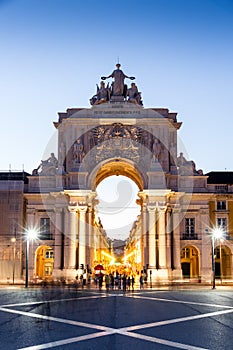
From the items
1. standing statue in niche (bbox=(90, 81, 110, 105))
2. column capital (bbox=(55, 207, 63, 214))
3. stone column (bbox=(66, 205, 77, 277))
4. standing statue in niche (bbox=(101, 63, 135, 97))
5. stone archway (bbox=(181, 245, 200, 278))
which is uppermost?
standing statue in niche (bbox=(101, 63, 135, 97))

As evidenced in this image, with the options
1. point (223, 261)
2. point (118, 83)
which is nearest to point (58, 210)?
point (118, 83)

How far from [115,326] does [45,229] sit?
4074 cm

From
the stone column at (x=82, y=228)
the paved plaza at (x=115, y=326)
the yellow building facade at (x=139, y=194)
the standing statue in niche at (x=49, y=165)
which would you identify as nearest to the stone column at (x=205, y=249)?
Result: the yellow building facade at (x=139, y=194)

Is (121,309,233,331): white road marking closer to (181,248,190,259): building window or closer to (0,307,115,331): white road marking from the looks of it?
(0,307,115,331): white road marking

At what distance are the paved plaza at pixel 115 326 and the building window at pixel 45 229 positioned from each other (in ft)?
103

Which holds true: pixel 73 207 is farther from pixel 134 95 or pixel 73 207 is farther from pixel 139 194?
pixel 134 95

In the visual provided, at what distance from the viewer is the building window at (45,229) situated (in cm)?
5625

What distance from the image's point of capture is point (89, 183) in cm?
5497

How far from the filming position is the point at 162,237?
53406mm

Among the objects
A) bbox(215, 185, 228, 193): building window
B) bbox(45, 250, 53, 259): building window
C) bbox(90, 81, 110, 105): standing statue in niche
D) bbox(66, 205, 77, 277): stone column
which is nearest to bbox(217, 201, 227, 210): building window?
bbox(215, 185, 228, 193): building window

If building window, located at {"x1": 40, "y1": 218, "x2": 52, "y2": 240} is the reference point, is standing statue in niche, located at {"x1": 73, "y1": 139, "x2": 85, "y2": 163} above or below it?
above

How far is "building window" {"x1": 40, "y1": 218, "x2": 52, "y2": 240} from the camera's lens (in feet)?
185

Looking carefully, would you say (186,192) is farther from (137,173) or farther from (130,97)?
(130,97)

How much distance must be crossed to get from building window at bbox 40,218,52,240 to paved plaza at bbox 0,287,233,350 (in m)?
31.4
